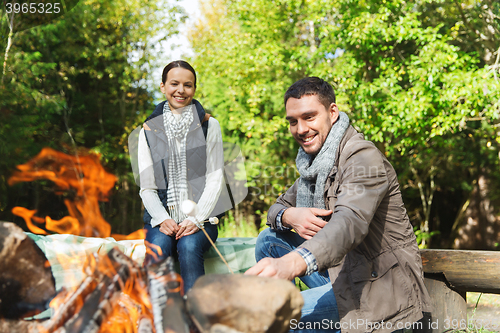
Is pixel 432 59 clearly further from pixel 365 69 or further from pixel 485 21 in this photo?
pixel 485 21

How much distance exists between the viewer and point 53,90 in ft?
27.9

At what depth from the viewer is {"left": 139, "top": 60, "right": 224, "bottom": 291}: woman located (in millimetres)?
2395

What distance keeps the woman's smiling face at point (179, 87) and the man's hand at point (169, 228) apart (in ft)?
2.81

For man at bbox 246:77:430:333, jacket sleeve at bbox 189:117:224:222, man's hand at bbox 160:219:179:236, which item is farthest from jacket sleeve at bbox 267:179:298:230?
man's hand at bbox 160:219:179:236

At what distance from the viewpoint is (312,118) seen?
1898mm

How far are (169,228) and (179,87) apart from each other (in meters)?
1.00

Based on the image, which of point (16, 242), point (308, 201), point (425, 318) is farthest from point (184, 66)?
point (425, 318)

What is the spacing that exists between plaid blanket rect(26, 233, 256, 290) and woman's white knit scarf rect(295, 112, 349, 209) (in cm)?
80

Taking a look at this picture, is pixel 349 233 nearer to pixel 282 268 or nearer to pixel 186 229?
pixel 282 268

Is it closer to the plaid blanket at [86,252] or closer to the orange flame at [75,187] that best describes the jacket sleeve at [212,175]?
the plaid blanket at [86,252]

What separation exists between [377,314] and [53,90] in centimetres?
910

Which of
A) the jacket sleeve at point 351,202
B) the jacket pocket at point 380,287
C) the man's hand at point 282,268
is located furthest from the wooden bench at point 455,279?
the man's hand at point 282,268

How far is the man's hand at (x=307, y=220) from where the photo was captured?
172cm

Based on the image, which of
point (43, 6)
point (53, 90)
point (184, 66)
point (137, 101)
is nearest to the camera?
point (184, 66)
